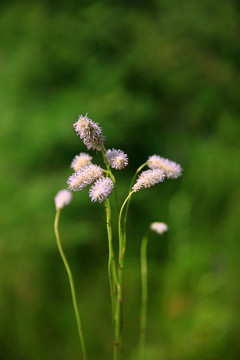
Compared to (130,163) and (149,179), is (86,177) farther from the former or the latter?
(130,163)

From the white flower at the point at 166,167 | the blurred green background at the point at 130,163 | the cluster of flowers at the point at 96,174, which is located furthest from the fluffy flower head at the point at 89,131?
the blurred green background at the point at 130,163

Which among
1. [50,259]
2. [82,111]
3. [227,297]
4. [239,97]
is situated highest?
[239,97]

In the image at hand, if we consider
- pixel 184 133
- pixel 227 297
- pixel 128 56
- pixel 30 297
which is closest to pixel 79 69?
pixel 128 56

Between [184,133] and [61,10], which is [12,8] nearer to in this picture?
[61,10]

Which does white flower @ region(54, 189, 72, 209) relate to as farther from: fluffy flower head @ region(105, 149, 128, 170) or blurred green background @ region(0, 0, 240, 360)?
blurred green background @ region(0, 0, 240, 360)

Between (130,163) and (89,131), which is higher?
(130,163)

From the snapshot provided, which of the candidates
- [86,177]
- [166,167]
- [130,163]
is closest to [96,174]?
[86,177]

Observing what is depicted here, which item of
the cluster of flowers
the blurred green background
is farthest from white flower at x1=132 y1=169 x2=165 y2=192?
the blurred green background
